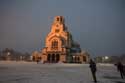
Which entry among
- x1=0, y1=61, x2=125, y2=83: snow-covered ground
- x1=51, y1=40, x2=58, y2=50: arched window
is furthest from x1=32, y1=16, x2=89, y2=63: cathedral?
x1=0, y1=61, x2=125, y2=83: snow-covered ground

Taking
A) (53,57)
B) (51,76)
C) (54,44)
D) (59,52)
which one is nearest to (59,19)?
(54,44)

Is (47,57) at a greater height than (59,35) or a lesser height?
lesser

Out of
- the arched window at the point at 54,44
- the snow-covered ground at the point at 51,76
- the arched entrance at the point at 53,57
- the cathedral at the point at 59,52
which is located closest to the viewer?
the snow-covered ground at the point at 51,76

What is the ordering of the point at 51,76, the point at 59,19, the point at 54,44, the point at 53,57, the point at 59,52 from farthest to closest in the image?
1. the point at 59,19
2. the point at 54,44
3. the point at 53,57
4. the point at 59,52
5. the point at 51,76

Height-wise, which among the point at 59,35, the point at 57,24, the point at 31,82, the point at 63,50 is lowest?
the point at 31,82

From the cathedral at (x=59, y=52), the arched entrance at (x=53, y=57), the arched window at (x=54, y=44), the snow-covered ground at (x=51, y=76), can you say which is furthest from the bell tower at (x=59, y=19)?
the snow-covered ground at (x=51, y=76)

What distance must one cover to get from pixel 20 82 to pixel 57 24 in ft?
165

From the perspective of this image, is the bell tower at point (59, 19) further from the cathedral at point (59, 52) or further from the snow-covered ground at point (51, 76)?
the snow-covered ground at point (51, 76)

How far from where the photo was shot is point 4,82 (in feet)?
27.6

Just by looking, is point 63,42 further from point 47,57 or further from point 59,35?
point 47,57

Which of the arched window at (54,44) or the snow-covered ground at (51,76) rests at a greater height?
the arched window at (54,44)

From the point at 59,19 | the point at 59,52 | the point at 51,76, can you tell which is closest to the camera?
the point at 51,76

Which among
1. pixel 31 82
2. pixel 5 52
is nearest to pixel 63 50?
pixel 31 82

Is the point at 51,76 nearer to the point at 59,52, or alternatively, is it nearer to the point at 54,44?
the point at 59,52
